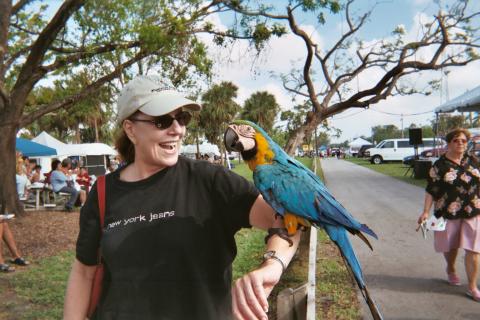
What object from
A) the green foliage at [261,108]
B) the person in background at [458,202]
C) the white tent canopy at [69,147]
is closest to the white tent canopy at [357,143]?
the green foliage at [261,108]

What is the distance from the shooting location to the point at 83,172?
1245 centimetres

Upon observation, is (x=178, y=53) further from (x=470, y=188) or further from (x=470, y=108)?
(x=470, y=108)

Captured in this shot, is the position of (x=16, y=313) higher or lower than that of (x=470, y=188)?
lower

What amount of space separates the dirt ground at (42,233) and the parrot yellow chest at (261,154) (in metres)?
5.40

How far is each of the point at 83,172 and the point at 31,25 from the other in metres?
4.80

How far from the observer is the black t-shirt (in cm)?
135

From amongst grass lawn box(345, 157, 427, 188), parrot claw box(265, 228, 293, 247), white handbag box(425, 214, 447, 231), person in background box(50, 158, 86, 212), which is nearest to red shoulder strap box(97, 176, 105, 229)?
parrot claw box(265, 228, 293, 247)

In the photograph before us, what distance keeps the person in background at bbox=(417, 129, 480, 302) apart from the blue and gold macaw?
122 inches

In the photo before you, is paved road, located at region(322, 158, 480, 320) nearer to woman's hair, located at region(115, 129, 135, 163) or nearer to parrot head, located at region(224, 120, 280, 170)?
parrot head, located at region(224, 120, 280, 170)

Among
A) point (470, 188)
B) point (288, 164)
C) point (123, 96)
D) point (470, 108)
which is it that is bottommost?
point (470, 188)

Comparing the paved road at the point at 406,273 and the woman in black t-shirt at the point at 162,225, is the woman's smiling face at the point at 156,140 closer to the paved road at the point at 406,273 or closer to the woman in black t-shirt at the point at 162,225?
the woman in black t-shirt at the point at 162,225

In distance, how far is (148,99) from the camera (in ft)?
4.72

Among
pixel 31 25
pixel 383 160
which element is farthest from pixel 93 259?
pixel 383 160

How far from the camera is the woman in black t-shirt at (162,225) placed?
1.35 m
